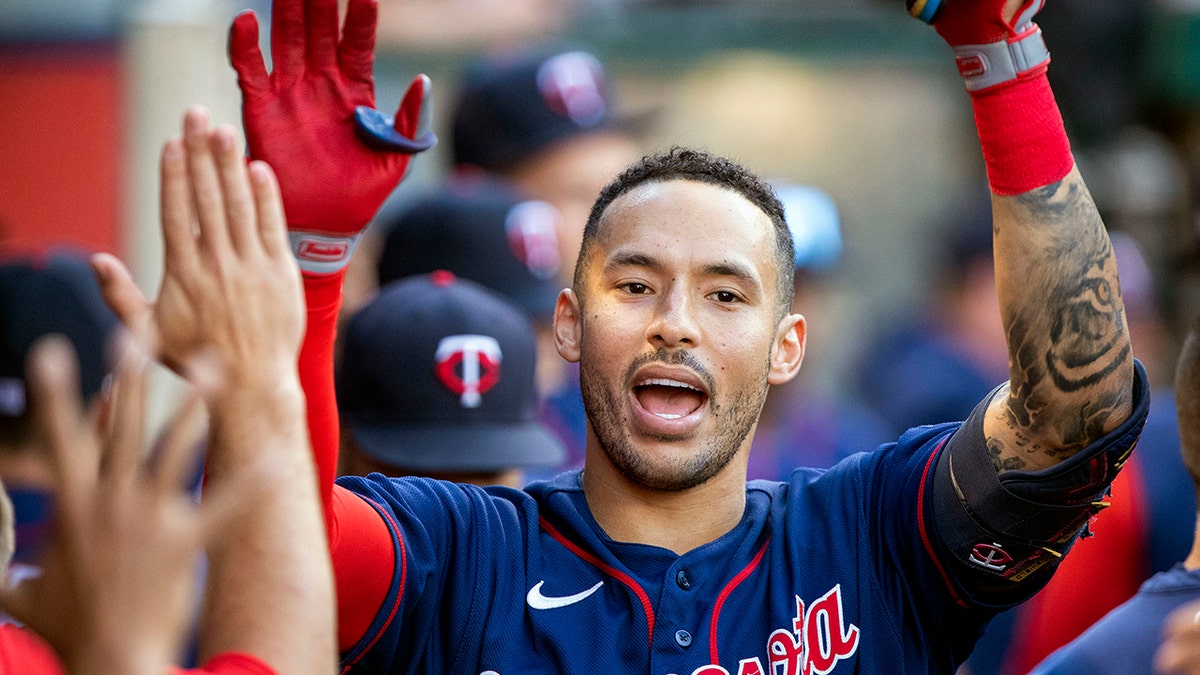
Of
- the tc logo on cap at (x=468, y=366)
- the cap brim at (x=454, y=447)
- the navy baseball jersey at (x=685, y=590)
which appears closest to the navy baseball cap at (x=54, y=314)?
the cap brim at (x=454, y=447)

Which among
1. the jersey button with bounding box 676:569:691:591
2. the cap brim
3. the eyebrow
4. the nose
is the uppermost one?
the eyebrow

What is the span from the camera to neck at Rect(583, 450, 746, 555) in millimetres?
2924

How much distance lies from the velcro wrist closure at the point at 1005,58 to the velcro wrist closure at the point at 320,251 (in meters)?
1.12

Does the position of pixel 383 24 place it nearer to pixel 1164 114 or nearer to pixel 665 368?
pixel 1164 114

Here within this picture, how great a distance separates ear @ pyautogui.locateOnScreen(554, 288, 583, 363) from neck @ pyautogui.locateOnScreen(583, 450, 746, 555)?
0.26 meters

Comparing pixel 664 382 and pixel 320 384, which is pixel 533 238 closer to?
pixel 664 382

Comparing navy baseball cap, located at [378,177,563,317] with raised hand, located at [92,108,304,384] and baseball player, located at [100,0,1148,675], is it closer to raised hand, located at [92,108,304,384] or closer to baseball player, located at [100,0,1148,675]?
baseball player, located at [100,0,1148,675]

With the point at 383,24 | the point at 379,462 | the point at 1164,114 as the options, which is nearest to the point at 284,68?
the point at 379,462

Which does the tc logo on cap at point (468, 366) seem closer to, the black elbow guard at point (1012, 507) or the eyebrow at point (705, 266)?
the eyebrow at point (705, 266)

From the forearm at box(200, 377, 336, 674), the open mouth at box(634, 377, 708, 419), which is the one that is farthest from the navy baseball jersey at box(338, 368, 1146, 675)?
the forearm at box(200, 377, 336, 674)

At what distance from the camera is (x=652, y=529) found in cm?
293

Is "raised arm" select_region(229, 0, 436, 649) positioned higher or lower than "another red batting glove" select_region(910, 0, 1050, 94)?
lower

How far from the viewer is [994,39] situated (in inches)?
102

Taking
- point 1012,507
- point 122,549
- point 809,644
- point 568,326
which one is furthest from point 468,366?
point 122,549
